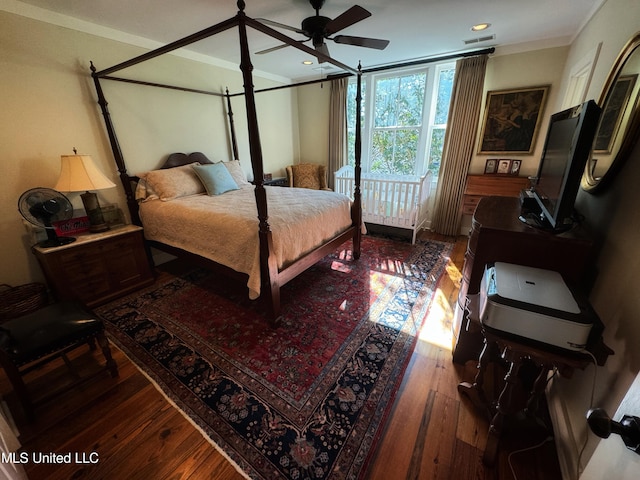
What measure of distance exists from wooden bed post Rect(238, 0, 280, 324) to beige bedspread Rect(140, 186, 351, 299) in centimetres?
7

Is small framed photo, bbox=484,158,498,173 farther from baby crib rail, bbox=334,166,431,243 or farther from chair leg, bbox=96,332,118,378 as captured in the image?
chair leg, bbox=96,332,118,378

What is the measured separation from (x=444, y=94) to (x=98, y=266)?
180 inches

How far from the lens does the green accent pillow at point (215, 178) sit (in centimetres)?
301

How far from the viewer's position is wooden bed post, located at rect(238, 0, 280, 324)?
1.51m

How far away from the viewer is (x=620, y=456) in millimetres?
606

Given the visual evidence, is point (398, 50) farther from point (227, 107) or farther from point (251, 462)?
point (251, 462)

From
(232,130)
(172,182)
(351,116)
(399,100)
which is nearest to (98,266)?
(172,182)

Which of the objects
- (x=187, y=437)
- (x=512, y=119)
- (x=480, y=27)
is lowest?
(x=187, y=437)

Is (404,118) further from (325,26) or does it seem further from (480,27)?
(325,26)

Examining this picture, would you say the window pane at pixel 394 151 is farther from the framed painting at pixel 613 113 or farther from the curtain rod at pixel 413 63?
the framed painting at pixel 613 113

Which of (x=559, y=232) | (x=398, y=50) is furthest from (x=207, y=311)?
(x=398, y=50)

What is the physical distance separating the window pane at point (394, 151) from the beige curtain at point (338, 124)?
531 mm

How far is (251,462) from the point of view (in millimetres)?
1189

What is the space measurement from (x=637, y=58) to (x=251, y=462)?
2.64 metres
